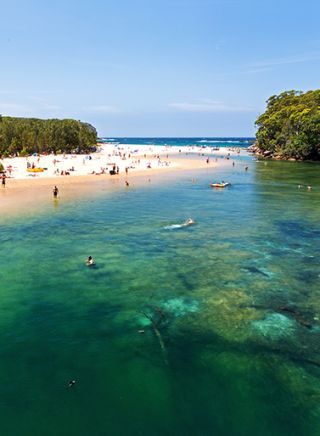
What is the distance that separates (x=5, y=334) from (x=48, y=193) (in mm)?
43896

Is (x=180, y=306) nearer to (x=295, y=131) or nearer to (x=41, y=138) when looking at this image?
(x=295, y=131)

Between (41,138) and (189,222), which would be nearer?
(189,222)

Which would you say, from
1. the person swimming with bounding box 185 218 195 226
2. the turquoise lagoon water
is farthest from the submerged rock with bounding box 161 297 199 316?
the person swimming with bounding box 185 218 195 226

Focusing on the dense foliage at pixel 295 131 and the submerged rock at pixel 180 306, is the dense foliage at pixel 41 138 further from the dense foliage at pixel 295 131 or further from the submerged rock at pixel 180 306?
the submerged rock at pixel 180 306

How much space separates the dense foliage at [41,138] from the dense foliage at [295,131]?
71.5 m

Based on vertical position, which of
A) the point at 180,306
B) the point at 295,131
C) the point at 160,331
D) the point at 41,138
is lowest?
the point at 160,331

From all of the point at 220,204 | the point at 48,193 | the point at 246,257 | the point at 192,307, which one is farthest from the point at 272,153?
the point at 192,307

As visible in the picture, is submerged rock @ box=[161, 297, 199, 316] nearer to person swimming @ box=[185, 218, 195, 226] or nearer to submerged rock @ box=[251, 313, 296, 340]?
submerged rock @ box=[251, 313, 296, 340]

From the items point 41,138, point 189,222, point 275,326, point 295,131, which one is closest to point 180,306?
point 275,326

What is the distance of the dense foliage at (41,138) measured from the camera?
117050mm

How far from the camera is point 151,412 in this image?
519 inches

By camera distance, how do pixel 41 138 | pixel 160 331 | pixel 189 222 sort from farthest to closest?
1. pixel 41 138
2. pixel 189 222
3. pixel 160 331

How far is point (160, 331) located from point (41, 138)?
404ft

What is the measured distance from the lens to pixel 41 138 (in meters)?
129
